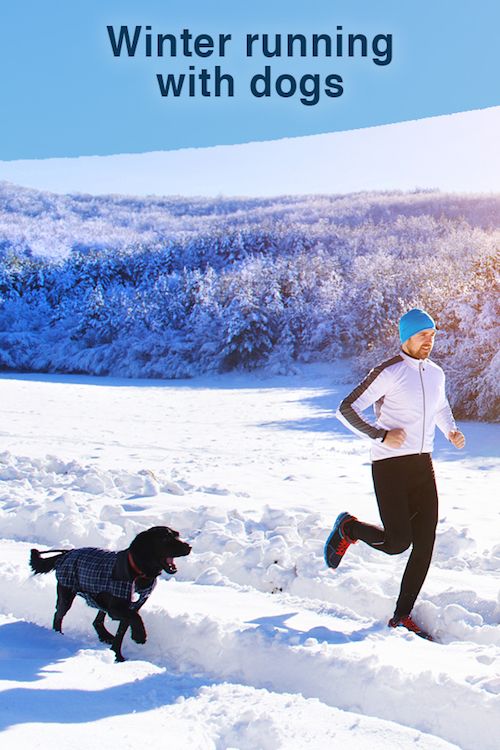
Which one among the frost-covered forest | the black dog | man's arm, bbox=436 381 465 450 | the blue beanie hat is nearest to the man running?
the blue beanie hat

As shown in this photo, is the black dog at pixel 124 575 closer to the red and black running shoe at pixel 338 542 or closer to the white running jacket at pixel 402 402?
the red and black running shoe at pixel 338 542

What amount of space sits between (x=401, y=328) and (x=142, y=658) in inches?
87.6

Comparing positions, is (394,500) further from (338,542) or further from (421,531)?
(338,542)

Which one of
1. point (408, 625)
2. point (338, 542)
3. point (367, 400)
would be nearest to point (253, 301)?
point (338, 542)

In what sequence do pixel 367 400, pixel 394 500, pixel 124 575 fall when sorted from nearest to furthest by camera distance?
pixel 124 575
pixel 394 500
pixel 367 400

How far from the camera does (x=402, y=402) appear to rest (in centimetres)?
438

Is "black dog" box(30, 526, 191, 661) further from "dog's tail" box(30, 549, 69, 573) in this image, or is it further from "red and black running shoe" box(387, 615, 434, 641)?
"red and black running shoe" box(387, 615, 434, 641)

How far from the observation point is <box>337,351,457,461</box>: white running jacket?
4.35 m

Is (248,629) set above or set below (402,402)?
below

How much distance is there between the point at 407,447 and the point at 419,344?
561mm

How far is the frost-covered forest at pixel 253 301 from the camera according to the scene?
1916 cm

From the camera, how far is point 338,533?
4773 millimetres

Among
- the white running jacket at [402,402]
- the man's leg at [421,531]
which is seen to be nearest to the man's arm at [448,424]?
the white running jacket at [402,402]

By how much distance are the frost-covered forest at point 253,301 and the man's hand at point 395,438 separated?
41.0 feet
